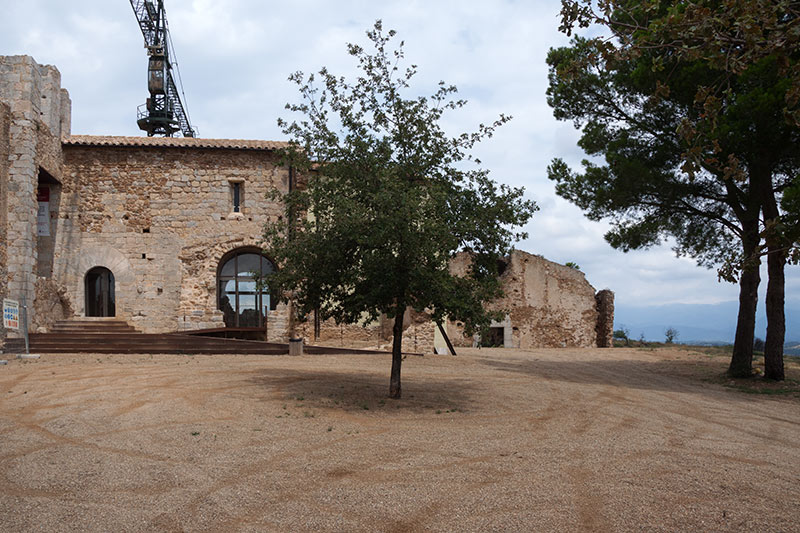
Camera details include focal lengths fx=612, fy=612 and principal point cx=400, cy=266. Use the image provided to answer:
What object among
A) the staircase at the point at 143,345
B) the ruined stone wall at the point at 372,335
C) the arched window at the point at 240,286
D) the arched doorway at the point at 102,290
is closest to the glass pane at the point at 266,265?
the arched window at the point at 240,286

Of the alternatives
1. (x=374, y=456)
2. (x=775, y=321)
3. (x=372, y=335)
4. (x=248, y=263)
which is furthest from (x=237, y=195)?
(x=775, y=321)

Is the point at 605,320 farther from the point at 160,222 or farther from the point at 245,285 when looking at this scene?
the point at 160,222

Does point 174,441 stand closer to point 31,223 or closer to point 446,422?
point 446,422

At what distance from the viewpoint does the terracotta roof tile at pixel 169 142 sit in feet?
65.1

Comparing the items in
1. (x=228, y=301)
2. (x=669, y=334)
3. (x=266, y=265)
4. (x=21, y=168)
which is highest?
(x=21, y=168)

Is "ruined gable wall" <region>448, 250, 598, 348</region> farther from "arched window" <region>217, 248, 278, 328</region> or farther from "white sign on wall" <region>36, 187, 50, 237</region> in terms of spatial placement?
"white sign on wall" <region>36, 187, 50, 237</region>

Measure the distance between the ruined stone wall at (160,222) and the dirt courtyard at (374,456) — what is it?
8102 millimetres

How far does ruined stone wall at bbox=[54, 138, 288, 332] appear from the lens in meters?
19.9

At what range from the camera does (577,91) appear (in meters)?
16.3

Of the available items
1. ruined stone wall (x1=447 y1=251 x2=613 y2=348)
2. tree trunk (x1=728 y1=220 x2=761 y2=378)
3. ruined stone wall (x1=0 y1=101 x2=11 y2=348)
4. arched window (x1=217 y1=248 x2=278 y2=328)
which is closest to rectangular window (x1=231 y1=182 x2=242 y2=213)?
arched window (x1=217 y1=248 x2=278 y2=328)

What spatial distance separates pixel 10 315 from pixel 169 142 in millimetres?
7948

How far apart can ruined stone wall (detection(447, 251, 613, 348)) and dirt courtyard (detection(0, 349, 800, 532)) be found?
14.4 metres

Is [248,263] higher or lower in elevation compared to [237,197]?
lower

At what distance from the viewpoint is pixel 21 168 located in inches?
671
